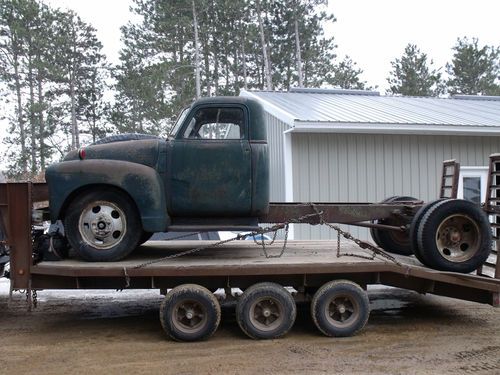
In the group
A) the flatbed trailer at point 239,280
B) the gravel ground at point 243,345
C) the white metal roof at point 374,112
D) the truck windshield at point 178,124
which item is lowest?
the gravel ground at point 243,345

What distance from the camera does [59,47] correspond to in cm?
3180

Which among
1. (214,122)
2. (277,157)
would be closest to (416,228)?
(214,122)

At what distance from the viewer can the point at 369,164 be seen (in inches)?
469

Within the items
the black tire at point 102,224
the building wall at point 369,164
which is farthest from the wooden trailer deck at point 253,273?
the building wall at point 369,164

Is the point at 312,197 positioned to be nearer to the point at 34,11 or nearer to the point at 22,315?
the point at 22,315

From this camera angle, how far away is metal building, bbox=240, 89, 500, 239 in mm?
11508

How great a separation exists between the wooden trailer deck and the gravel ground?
61 centimetres

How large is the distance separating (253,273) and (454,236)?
106 inches

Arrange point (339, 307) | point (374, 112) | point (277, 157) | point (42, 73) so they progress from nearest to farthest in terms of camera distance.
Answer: point (339, 307)
point (277, 157)
point (374, 112)
point (42, 73)

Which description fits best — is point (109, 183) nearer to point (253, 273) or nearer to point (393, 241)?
point (253, 273)

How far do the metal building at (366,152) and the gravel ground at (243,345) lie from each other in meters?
3.94

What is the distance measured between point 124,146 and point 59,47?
28100 millimetres

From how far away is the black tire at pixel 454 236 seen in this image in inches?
263

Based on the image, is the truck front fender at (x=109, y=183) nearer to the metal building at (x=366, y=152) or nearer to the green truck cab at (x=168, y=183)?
the green truck cab at (x=168, y=183)
